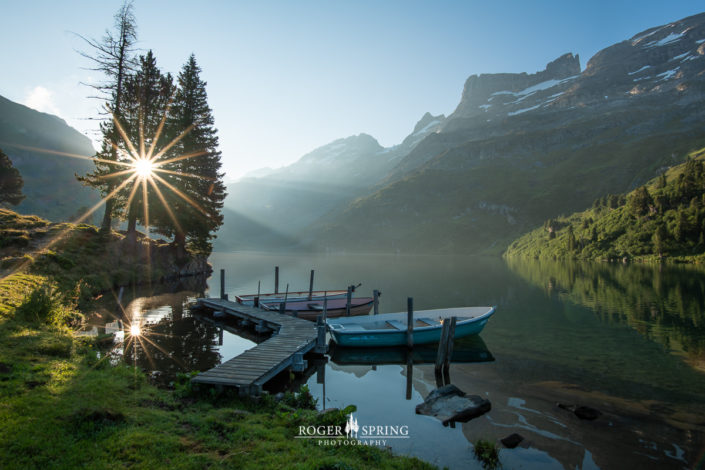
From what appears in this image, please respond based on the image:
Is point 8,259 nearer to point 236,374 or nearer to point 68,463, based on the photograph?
point 236,374

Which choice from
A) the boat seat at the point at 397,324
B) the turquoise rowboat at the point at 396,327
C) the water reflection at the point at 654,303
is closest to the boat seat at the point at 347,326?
the turquoise rowboat at the point at 396,327

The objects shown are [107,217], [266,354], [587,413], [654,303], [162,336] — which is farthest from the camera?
[107,217]

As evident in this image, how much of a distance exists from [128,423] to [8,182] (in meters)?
68.0

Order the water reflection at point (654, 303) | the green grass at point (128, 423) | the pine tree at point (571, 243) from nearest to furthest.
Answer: the green grass at point (128, 423), the water reflection at point (654, 303), the pine tree at point (571, 243)

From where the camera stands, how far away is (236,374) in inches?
437

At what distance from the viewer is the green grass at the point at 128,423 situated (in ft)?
19.3

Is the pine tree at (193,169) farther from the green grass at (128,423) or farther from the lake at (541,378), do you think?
the green grass at (128,423)

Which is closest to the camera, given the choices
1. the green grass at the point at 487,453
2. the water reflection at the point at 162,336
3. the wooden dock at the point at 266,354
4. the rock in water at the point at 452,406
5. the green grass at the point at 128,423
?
the green grass at the point at 128,423

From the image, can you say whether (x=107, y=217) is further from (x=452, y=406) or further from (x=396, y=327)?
(x=452, y=406)

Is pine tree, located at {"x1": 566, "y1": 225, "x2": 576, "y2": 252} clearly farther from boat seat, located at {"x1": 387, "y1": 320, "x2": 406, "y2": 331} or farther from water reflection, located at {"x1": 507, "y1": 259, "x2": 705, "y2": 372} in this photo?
boat seat, located at {"x1": 387, "y1": 320, "x2": 406, "y2": 331}

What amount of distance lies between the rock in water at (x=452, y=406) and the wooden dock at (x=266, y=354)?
5.42 metres

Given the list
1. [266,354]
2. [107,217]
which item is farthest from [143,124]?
[266,354]

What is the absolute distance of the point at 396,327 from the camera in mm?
20109

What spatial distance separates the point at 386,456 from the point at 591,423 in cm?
763
